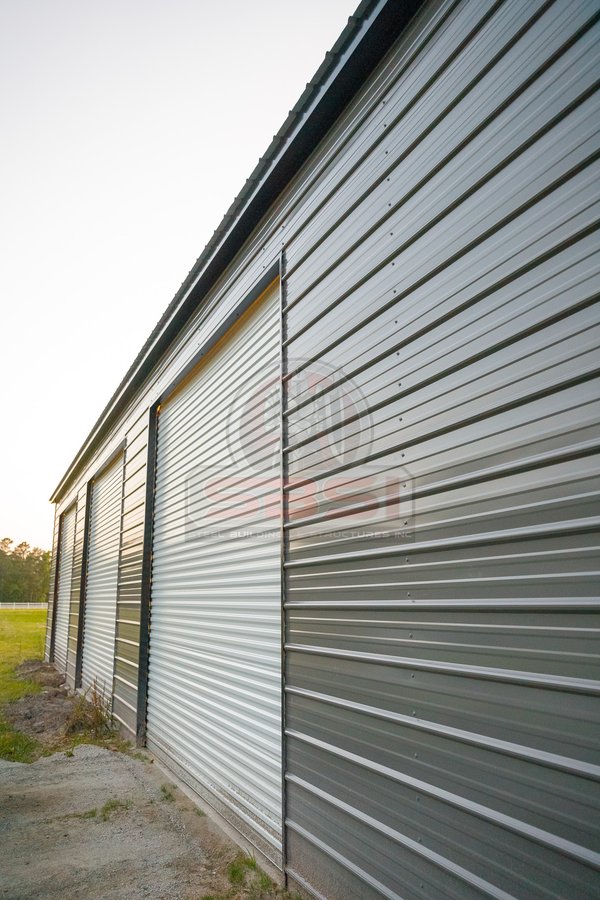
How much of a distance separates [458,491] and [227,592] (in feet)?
9.96

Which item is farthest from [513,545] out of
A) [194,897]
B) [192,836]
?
[192,836]

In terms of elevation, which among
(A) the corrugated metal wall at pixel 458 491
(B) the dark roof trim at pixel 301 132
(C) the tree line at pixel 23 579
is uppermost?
(B) the dark roof trim at pixel 301 132

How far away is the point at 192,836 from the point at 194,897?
99cm

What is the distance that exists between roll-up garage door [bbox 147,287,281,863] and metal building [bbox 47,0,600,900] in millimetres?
37

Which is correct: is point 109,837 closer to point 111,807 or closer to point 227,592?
point 111,807

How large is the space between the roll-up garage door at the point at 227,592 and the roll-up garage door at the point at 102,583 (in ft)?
9.85

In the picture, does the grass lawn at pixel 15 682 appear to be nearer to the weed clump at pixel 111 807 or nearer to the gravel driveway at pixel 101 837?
the gravel driveway at pixel 101 837

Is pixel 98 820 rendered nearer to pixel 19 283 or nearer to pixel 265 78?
pixel 265 78

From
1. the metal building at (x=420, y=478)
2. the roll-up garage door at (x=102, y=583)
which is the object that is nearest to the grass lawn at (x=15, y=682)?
the roll-up garage door at (x=102, y=583)

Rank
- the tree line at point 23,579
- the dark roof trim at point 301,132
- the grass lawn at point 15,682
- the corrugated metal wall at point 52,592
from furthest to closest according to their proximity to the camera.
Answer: the tree line at point 23,579
the corrugated metal wall at point 52,592
the grass lawn at point 15,682
the dark roof trim at point 301,132

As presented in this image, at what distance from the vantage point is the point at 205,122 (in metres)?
7.08

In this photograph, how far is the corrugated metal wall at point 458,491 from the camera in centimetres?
176

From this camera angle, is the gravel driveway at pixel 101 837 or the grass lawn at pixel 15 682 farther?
the grass lawn at pixel 15 682

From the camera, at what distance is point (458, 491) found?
2.25m
